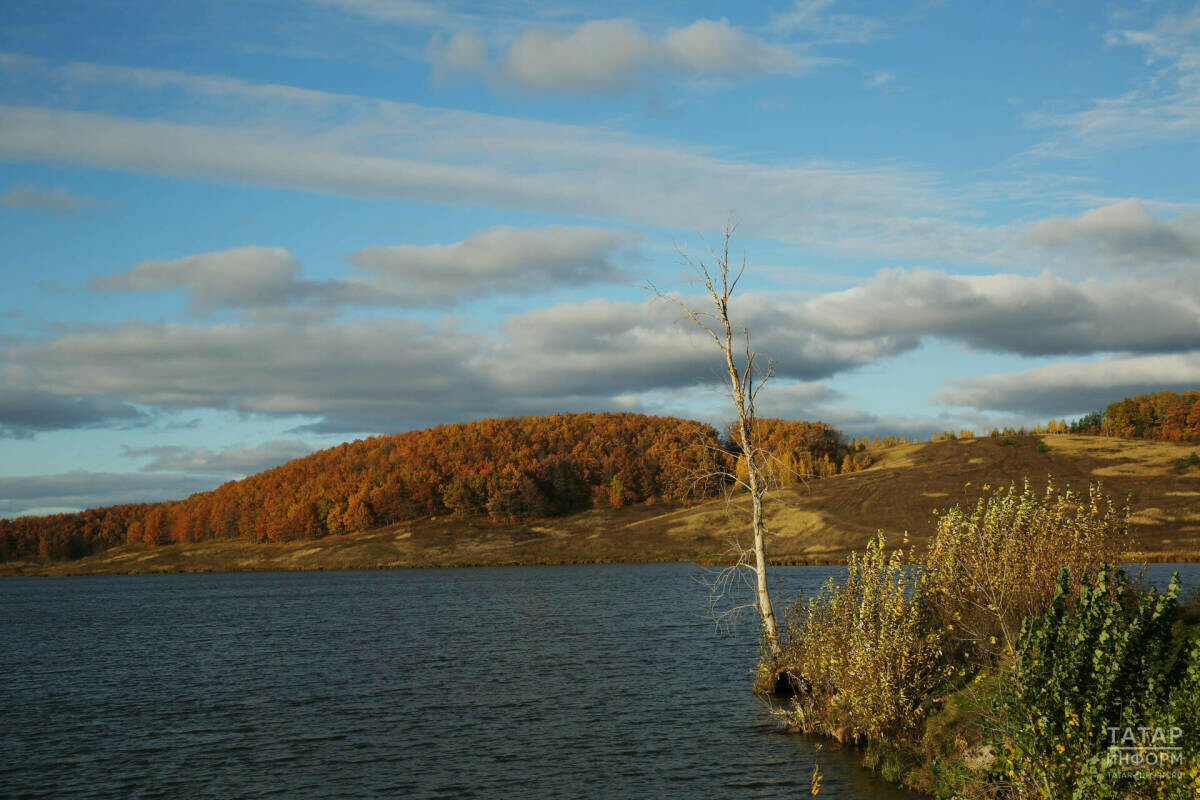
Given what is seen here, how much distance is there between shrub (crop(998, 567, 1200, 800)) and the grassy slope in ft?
330

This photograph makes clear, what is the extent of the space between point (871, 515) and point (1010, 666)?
5104 inches

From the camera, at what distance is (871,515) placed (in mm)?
145125

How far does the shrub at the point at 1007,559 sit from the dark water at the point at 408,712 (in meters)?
5.52

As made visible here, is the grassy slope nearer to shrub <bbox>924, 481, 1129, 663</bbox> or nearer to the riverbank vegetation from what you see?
shrub <bbox>924, 481, 1129, 663</bbox>

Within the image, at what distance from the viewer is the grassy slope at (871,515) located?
422 ft

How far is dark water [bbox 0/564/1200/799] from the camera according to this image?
25844mm

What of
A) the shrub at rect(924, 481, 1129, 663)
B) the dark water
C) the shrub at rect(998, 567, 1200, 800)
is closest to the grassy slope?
the dark water

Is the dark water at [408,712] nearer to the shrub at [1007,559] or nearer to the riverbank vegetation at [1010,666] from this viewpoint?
the riverbank vegetation at [1010,666]

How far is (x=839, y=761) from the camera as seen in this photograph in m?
25.8

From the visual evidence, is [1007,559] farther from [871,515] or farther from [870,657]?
[871,515]

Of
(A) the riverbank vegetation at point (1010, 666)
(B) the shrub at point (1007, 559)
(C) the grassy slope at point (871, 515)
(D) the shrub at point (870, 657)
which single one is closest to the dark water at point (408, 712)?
(D) the shrub at point (870, 657)

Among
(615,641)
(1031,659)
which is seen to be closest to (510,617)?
(615,641)

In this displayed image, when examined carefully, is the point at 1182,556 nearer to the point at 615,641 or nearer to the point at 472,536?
the point at 615,641

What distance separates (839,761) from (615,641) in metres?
28.5
